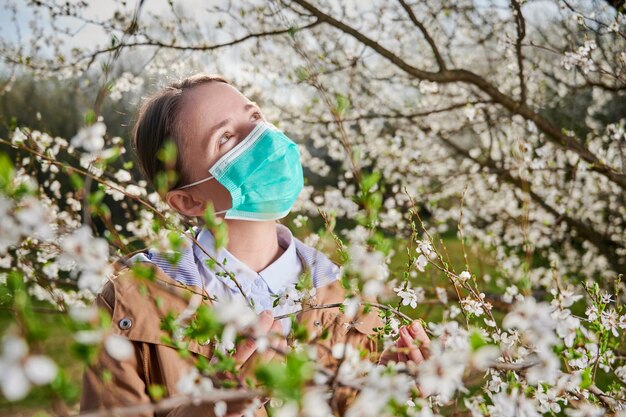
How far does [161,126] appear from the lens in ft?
7.09

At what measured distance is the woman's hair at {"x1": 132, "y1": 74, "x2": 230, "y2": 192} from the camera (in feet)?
6.99

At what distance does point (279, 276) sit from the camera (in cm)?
214

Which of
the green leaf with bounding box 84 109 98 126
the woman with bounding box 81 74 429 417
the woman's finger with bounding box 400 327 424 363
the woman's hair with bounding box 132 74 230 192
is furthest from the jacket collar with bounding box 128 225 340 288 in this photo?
the green leaf with bounding box 84 109 98 126

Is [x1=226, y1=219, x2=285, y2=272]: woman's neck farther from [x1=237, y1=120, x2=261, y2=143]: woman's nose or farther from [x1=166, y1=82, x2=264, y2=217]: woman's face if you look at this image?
[x1=237, y1=120, x2=261, y2=143]: woman's nose

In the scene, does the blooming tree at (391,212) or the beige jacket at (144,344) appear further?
the beige jacket at (144,344)

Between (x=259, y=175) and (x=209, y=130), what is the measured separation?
27 cm

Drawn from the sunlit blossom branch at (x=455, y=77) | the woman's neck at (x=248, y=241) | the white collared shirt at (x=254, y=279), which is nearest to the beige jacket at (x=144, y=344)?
the white collared shirt at (x=254, y=279)

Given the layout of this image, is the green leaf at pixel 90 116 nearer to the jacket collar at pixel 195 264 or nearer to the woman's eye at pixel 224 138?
the jacket collar at pixel 195 264

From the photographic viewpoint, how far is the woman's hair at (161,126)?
2.13 m

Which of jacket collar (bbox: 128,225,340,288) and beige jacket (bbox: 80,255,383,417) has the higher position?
jacket collar (bbox: 128,225,340,288)

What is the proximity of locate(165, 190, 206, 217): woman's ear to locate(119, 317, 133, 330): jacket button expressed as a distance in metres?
0.53

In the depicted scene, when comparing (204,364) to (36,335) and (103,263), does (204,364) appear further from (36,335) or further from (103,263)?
(36,335)

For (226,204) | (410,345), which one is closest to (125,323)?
(226,204)

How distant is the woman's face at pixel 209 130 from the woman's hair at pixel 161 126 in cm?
3
